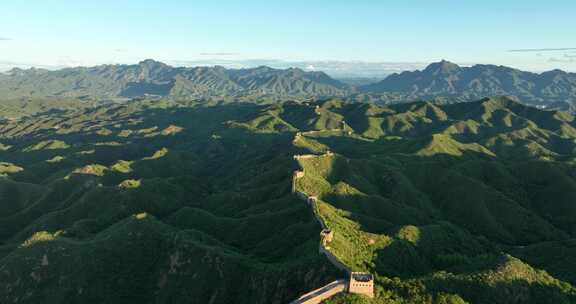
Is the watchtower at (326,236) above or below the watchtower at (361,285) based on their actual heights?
below

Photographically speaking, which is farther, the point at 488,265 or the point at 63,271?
the point at 63,271

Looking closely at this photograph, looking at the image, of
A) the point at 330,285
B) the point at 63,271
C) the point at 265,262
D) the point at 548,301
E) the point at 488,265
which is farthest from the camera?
the point at 63,271

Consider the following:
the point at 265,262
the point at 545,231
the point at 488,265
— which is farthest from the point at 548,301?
the point at 545,231

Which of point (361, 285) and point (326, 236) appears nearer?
point (361, 285)

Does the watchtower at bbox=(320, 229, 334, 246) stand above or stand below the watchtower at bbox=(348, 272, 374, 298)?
below

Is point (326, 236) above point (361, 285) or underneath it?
underneath

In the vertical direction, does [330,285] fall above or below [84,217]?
above

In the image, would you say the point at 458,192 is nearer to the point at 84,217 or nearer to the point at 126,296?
the point at 126,296

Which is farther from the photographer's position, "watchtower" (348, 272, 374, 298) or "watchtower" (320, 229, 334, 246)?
"watchtower" (320, 229, 334, 246)
